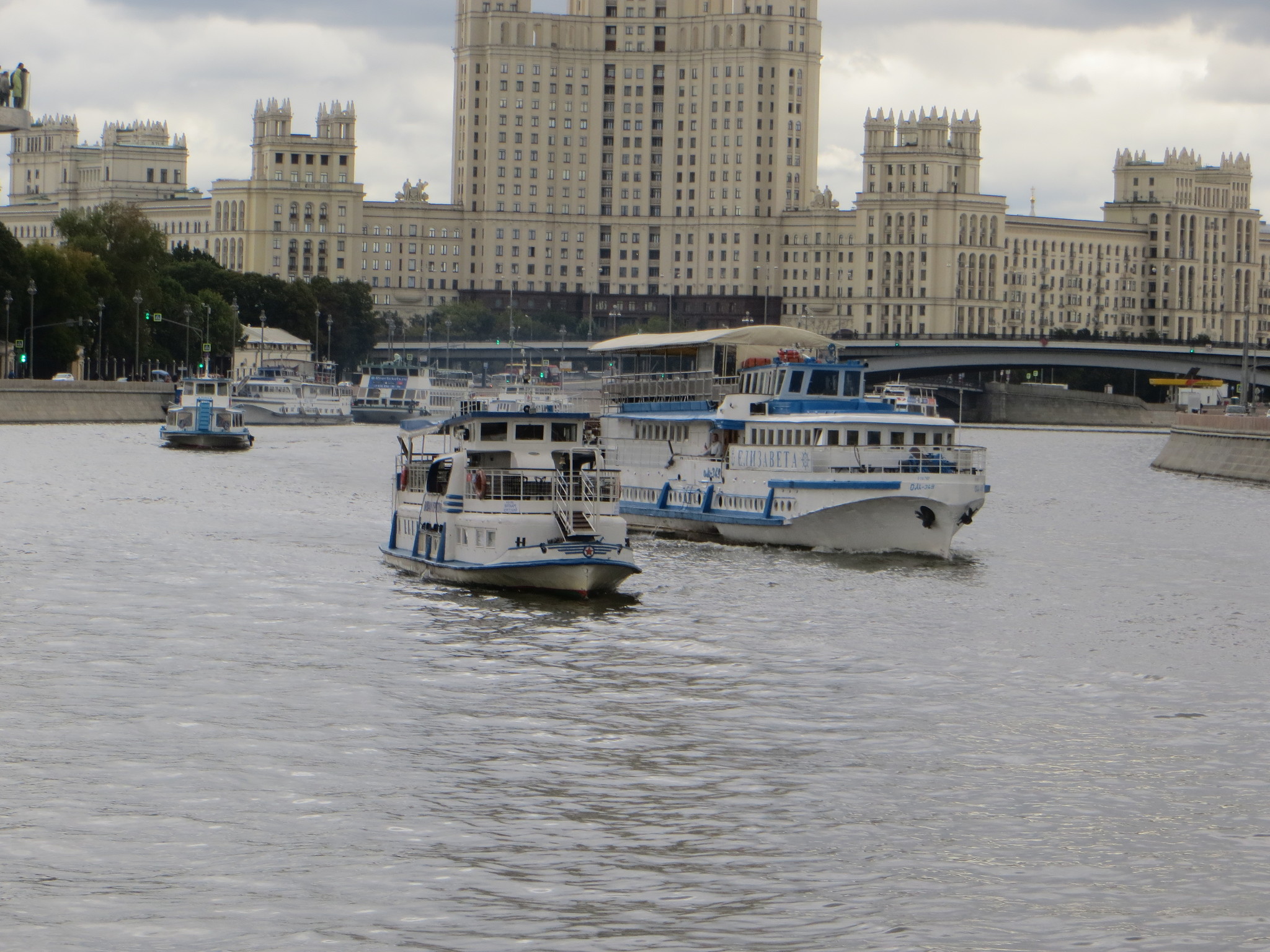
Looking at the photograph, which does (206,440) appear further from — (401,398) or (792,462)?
(792,462)

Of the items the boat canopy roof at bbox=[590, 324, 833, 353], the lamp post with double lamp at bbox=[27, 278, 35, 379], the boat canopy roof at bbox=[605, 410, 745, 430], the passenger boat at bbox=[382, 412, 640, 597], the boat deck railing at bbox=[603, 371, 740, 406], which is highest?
the lamp post with double lamp at bbox=[27, 278, 35, 379]

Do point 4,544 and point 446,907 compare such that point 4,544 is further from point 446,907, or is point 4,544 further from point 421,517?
point 446,907

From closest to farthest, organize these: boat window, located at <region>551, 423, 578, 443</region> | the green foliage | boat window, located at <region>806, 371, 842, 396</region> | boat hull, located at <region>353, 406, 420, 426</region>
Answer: boat window, located at <region>551, 423, 578, 443</region>, boat window, located at <region>806, 371, 842, 396</region>, the green foliage, boat hull, located at <region>353, 406, 420, 426</region>

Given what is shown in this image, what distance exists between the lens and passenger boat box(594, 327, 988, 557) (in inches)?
2173

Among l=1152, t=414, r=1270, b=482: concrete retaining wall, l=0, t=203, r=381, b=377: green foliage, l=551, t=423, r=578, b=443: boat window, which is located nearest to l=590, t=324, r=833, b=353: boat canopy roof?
l=551, t=423, r=578, b=443: boat window

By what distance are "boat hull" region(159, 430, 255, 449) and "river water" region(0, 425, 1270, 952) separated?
194ft

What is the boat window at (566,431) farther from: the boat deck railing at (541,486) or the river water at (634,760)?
the river water at (634,760)

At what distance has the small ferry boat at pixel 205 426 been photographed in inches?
4387

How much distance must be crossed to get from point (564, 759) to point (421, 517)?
65.7ft

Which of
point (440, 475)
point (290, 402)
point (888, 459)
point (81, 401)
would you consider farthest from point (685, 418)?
point (290, 402)

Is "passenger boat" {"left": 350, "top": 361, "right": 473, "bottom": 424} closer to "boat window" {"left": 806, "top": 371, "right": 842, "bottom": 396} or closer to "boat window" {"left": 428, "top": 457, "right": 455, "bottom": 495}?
"boat window" {"left": 806, "top": 371, "right": 842, "bottom": 396}

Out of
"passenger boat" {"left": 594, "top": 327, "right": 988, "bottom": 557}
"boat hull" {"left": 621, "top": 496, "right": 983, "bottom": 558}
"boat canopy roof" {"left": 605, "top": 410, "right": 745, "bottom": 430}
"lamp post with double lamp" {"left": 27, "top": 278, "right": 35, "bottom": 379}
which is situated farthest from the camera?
"lamp post with double lamp" {"left": 27, "top": 278, "right": 35, "bottom": 379}


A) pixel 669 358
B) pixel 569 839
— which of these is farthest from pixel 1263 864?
pixel 669 358

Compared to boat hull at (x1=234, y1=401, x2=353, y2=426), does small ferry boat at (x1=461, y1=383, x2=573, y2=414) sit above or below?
above
